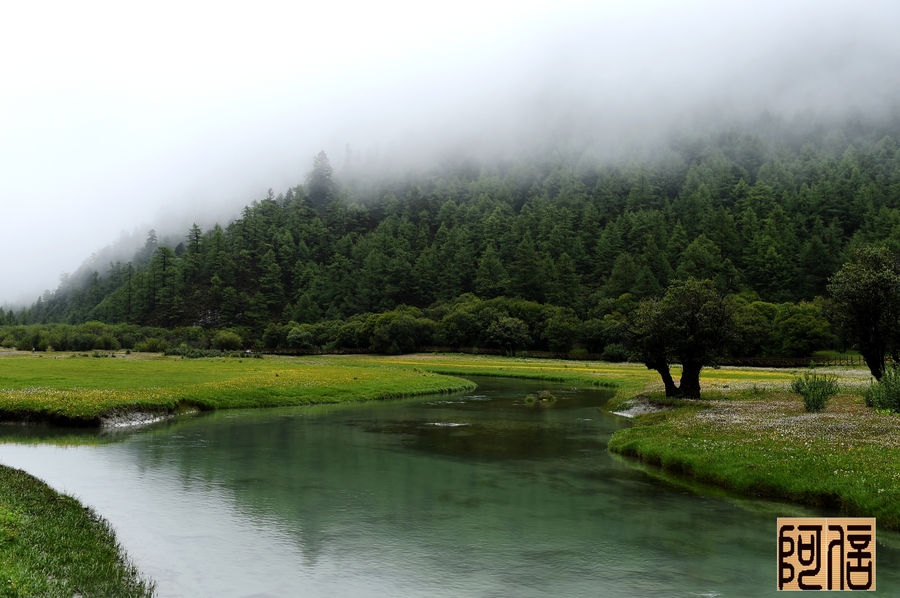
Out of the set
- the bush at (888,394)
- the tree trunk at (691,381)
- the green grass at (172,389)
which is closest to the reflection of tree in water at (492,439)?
the tree trunk at (691,381)

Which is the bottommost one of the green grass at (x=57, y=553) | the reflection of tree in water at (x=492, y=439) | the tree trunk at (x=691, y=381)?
the reflection of tree in water at (x=492, y=439)

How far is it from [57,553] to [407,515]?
10314mm

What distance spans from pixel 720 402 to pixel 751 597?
110 feet

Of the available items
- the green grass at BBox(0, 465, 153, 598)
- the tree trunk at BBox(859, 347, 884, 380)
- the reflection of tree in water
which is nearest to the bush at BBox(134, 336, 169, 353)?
the reflection of tree in water

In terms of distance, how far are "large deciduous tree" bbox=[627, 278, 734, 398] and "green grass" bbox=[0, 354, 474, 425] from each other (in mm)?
29715

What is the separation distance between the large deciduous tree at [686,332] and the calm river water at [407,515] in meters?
13.2

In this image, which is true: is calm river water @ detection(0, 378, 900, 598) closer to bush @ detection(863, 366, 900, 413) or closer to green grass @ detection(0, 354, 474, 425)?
green grass @ detection(0, 354, 474, 425)

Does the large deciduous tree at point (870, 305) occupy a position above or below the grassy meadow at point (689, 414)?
above

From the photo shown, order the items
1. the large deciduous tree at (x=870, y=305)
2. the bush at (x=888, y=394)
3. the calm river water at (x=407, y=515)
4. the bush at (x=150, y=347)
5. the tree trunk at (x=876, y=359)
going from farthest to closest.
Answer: the bush at (x=150, y=347) → the tree trunk at (x=876, y=359) → the large deciduous tree at (x=870, y=305) → the bush at (x=888, y=394) → the calm river water at (x=407, y=515)

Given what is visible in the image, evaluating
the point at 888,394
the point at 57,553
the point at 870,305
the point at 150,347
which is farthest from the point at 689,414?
the point at 150,347

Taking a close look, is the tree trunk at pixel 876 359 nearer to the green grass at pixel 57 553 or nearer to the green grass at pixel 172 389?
the green grass at pixel 172 389

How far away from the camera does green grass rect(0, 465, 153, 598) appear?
12086 millimetres

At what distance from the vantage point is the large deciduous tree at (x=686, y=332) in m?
46.7

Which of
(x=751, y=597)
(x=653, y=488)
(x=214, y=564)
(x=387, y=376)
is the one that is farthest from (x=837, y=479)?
(x=387, y=376)
